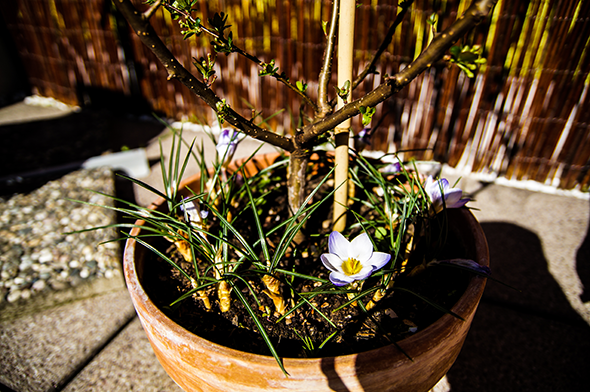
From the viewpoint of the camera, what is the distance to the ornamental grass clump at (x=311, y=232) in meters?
0.63

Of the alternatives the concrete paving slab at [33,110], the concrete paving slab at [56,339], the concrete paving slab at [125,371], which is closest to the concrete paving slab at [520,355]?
the concrete paving slab at [125,371]

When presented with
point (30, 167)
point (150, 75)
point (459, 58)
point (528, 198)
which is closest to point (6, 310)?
point (30, 167)

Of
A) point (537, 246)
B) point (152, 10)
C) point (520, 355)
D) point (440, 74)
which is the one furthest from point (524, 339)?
point (152, 10)

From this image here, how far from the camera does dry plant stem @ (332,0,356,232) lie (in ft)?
2.24

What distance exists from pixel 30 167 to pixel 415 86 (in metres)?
2.22

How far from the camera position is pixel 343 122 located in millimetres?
792

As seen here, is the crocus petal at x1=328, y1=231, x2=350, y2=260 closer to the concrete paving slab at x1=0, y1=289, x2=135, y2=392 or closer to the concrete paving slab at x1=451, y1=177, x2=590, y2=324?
the concrete paving slab at x1=451, y1=177, x2=590, y2=324

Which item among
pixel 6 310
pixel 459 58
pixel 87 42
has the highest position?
pixel 459 58

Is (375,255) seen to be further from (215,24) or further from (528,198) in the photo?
(528,198)

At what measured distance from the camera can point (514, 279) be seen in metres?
1.38

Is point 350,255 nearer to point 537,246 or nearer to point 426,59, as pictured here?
point 426,59

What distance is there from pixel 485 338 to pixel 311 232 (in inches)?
27.5

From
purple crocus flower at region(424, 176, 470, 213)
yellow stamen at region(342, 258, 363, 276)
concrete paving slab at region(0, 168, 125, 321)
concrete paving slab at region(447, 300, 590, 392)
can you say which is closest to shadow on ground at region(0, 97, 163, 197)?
concrete paving slab at region(0, 168, 125, 321)

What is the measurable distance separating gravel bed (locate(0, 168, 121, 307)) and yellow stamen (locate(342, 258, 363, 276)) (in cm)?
90
